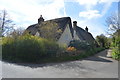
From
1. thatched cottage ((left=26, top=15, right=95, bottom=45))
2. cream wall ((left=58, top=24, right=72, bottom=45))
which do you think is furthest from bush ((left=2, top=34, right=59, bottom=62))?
cream wall ((left=58, top=24, right=72, bottom=45))

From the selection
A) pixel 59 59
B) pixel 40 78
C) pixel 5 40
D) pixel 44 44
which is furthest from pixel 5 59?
pixel 40 78

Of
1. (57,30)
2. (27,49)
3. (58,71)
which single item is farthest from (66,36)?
(58,71)

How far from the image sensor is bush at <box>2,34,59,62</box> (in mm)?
13453

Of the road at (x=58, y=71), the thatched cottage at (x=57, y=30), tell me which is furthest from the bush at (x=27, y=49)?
the thatched cottage at (x=57, y=30)

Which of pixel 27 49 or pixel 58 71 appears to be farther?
pixel 27 49

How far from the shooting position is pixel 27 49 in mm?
13500

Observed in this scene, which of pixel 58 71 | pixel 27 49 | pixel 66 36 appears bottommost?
pixel 58 71

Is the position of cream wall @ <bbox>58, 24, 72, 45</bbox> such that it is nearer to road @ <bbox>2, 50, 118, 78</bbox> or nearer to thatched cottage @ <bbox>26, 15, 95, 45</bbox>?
thatched cottage @ <bbox>26, 15, 95, 45</bbox>

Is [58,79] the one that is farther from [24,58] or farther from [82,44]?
[82,44]

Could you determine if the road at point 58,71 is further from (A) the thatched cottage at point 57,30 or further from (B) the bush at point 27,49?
(A) the thatched cottage at point 57,30

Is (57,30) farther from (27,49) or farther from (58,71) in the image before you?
(58,71)

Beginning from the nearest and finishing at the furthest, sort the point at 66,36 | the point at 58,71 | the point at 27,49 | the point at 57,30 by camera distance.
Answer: the point at 58,71 < the point at 27,49 < the point at 57,30 < the point at 66,36

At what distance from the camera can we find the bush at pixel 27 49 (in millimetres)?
13453

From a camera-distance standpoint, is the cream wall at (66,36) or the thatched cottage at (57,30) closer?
the thatched cottage at (57,30)
